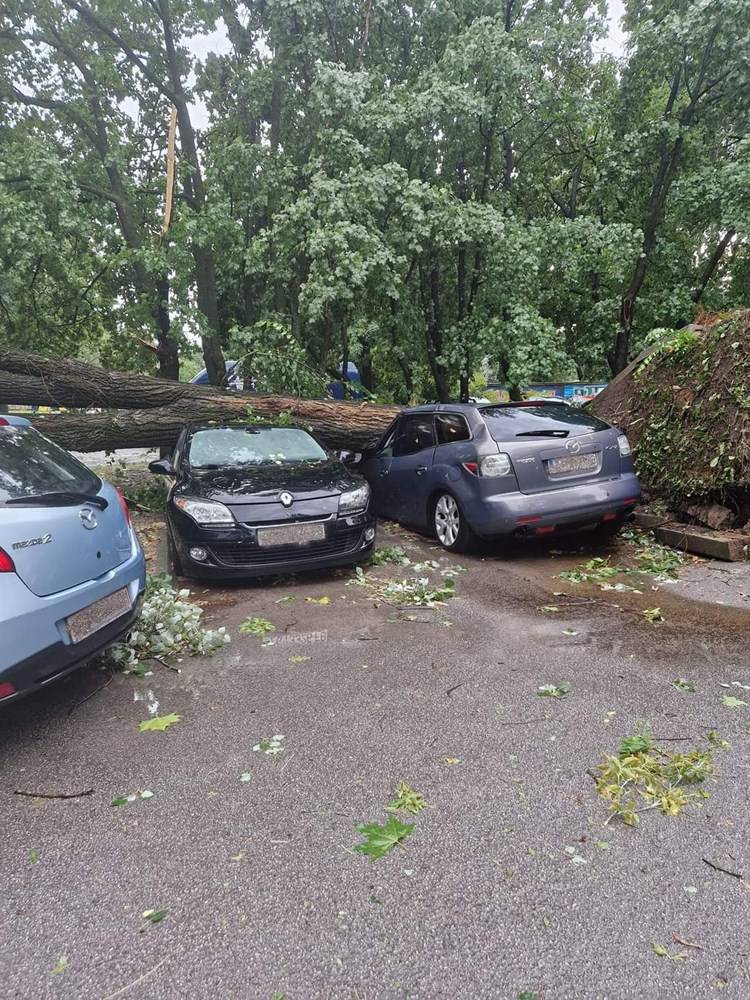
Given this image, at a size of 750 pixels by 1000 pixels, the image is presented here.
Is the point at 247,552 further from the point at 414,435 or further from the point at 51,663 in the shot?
the point at 414,435

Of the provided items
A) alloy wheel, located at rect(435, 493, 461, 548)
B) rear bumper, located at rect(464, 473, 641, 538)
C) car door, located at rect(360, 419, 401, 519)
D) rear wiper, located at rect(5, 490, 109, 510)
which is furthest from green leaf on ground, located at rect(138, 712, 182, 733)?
car door, located at rect(360, 419, 401, 519)

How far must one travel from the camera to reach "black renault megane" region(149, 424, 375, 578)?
539cm

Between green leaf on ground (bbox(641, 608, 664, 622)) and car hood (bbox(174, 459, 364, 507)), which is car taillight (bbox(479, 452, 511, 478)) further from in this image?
green leaf on ground (bbox(641, 608, 664, 622))

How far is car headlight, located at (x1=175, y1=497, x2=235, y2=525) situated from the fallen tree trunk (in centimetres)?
434

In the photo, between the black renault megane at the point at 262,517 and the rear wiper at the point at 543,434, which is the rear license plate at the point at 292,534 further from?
the rear wiper at the point at 543,434

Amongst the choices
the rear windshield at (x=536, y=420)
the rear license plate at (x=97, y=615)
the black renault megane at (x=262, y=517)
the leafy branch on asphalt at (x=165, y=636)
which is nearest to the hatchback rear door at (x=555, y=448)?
the rear windshield at (x=536, y=420)

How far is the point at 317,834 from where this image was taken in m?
2.38

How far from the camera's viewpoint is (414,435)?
7516mm

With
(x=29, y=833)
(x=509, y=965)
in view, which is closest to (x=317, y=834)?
(x=509, y=965)

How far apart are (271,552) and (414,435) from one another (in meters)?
2.77

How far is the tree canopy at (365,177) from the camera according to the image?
11.0 m

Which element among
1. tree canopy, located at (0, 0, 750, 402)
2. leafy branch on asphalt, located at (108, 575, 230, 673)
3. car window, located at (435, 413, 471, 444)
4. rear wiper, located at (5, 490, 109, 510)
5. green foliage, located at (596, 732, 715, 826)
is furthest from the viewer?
tree canopy, located at (0, 0, 750, 402)

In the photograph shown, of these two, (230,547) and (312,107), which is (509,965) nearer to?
(230,547)

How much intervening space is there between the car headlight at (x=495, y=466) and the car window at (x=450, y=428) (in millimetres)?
479
